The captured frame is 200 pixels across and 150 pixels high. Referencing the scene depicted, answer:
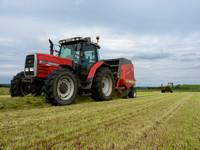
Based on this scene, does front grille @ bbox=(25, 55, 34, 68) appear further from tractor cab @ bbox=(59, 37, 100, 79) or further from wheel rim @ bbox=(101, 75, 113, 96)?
wheel rim @ bbox=(101, 75, 113, 96)

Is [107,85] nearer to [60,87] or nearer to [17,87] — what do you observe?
[60,87]

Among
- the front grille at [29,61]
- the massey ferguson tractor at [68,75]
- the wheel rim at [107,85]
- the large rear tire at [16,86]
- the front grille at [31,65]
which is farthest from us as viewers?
the wheel rim at [107,85]

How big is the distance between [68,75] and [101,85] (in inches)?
75.3

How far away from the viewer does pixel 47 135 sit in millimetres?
1853

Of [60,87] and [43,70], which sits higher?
[43,70]

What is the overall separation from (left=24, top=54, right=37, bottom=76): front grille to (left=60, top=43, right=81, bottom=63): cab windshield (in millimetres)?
1447

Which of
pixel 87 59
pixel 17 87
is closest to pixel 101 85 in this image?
pixel 87 59

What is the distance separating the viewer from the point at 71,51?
6172 millimetres

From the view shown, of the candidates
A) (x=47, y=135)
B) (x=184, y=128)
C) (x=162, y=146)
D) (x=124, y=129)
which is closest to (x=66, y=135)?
(x=47, y=135)

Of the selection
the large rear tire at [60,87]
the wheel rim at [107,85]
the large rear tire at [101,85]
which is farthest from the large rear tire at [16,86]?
the wheel rim at [107,85]

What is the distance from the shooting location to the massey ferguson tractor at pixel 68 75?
4.75m

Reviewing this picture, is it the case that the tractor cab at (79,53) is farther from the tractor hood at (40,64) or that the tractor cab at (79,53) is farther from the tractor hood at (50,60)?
the tractor hood at (40,64)

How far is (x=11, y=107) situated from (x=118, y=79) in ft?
18.2

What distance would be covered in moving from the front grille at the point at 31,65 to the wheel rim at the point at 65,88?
927 mm
